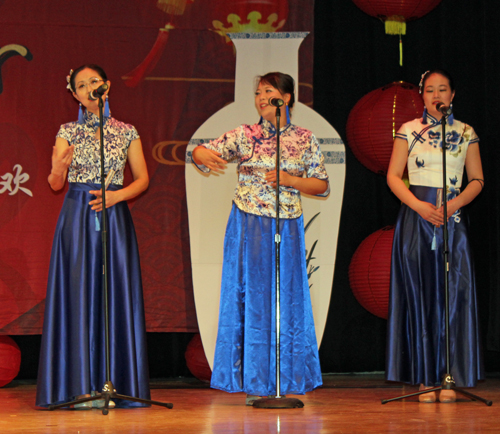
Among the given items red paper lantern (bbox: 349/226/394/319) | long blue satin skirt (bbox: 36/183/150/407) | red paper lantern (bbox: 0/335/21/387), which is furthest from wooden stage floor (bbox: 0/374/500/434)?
red paper lantern (bbox: 349/226/394/319)

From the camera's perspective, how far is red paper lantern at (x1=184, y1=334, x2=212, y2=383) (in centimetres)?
430

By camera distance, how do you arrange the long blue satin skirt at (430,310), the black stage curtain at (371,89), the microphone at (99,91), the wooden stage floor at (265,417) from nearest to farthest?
1. the wooden stage floor at (265,417)
2. the microphone at (99,91)
3. the long blue satin skirt at (430,310)
4. the black stage curtain at (371,89)

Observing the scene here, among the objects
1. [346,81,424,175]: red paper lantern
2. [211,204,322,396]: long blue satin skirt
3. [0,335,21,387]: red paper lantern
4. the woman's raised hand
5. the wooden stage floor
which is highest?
[346,81,424,175]: red paper lantern

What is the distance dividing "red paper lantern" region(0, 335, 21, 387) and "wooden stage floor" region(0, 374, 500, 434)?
0.24 m

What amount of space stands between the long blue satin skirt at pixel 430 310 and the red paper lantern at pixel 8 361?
80.3 inches

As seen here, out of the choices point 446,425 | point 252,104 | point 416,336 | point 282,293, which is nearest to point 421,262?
point 416,336

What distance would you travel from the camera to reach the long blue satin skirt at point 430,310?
11.6 feet

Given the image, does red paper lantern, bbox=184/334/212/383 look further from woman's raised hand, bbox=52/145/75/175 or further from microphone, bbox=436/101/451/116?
microphone, bbox=436/101/451/116

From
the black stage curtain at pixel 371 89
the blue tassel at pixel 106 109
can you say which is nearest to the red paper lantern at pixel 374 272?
the black stage curtain at pixel 371 89

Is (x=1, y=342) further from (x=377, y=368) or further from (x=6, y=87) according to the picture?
(x=377, y=368)

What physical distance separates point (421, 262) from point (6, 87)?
250cm

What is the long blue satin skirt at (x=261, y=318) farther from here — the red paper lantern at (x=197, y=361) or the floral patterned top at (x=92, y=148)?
the red paper lantern at (x=197, y=361)

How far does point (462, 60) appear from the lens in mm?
4836

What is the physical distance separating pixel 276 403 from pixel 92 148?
1359mm
